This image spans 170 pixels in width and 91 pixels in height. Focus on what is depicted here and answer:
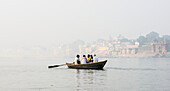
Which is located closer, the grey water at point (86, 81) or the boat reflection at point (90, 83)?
the boat reflection at point (90, 83)

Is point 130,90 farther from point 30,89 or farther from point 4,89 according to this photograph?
point 4,89

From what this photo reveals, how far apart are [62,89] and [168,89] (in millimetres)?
7820

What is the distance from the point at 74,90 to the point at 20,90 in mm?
3993

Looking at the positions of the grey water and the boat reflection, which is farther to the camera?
the grey water

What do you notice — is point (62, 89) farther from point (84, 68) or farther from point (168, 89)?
point (84, 68)

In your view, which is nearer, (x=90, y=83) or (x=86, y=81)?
(x=90, y=83)

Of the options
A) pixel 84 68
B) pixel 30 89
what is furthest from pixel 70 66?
pixel 30 89

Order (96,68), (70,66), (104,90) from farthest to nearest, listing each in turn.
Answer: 1. (70,66)
2. (96,68)
3. (104,90)

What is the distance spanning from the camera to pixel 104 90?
2320 cm

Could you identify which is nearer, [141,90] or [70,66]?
[141,90]

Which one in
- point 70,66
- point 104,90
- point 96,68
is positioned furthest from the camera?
point 70,66

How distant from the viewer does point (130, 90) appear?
76.4 feet

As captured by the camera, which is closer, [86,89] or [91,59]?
[86,89]

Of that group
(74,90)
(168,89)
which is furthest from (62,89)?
(168,89)
